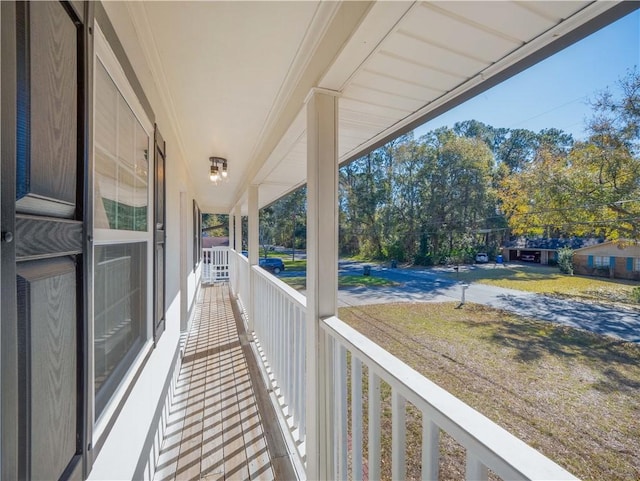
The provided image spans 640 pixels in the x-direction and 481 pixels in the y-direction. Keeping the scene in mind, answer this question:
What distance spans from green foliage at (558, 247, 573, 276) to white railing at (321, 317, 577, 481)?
0.56m

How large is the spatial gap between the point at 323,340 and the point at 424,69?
1385 millimetres

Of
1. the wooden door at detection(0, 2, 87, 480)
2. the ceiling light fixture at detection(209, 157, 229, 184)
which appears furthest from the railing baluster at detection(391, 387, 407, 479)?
the ceiling light fixture at detection(209, 157, 229, 184)

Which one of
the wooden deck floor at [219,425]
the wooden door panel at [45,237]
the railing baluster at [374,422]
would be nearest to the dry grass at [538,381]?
the railing baluster at [374,422]

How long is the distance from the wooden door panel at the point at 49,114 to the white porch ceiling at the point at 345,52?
73cm

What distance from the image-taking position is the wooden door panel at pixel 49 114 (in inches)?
21.8

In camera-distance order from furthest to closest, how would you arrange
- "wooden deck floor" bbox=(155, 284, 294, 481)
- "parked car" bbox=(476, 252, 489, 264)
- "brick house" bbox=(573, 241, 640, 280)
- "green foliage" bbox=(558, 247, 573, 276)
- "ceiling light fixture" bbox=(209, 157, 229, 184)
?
"ceiling light fixture" bbox=(209, 157, 229, 184), "wooden deck floor" bbox=(155, 284, 294, 481), "parked car" bbox=(476, 252, 489, 264), "green foliage" bbox=(558, 247, 573, 276), "brick house" bbox=(573, 241, 640, 280)

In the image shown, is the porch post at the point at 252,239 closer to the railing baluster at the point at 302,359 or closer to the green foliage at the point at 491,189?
the railing baluster at the point at 302,359

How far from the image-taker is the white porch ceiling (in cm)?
97

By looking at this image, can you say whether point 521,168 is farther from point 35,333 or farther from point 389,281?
point 35,333

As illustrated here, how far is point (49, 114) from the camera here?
0.63 m

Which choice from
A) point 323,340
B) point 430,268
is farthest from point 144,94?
point 430,268

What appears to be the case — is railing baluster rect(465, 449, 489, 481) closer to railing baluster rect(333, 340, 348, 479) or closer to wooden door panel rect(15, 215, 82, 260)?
railing baluster rect(333, 340, 348, 479)

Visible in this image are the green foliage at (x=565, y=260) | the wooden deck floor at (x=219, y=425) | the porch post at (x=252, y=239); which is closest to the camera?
the green foliage at (x=565, y=260)

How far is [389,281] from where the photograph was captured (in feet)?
5.12
